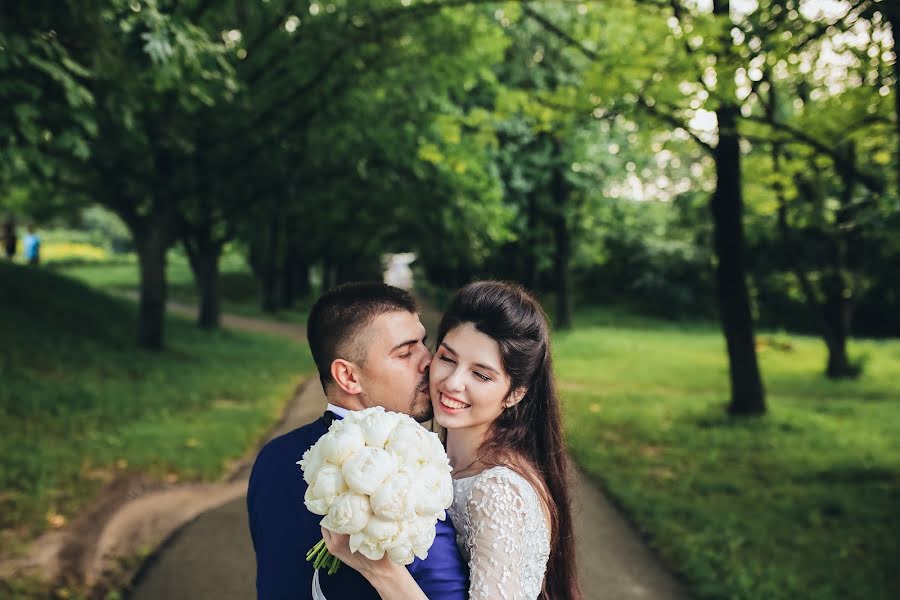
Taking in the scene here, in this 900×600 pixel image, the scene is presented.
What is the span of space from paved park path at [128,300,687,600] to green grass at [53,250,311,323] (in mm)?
21251

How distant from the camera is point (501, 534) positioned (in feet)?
7.18

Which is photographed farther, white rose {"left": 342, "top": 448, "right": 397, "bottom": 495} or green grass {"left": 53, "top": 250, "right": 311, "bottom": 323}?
green grass {"left": 53, "top": 250, "right": 311, "bottom": 323}

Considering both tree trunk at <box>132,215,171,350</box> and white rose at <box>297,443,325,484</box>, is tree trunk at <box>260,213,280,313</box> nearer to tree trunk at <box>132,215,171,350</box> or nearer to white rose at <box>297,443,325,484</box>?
tree trunk at <box>132,215,171,350</box>

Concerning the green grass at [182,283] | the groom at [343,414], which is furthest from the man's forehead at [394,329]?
the green grass at [182,283]

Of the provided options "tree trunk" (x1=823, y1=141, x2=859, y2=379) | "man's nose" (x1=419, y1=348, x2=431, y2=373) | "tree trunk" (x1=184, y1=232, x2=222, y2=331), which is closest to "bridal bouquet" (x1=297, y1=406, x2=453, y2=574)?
"man's nose" (x1=419, y1=348, x2=431, y2=373)

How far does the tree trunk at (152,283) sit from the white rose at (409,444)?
1409 cm

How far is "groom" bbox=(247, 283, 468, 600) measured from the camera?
2.13 meters

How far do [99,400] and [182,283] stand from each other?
31360 mm

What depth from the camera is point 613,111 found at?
29.5 feet

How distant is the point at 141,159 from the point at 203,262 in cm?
622

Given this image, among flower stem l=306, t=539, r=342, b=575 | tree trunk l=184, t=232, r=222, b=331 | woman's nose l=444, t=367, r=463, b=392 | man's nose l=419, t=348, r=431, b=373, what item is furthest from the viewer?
tree trunk l=184, t=232, r=222, b=331

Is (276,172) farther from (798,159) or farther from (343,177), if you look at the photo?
(798,159)

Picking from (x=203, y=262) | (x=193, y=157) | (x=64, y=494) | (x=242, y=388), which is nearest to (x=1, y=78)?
(x=64, y=494)

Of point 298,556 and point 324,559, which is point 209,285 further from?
point 324,559
